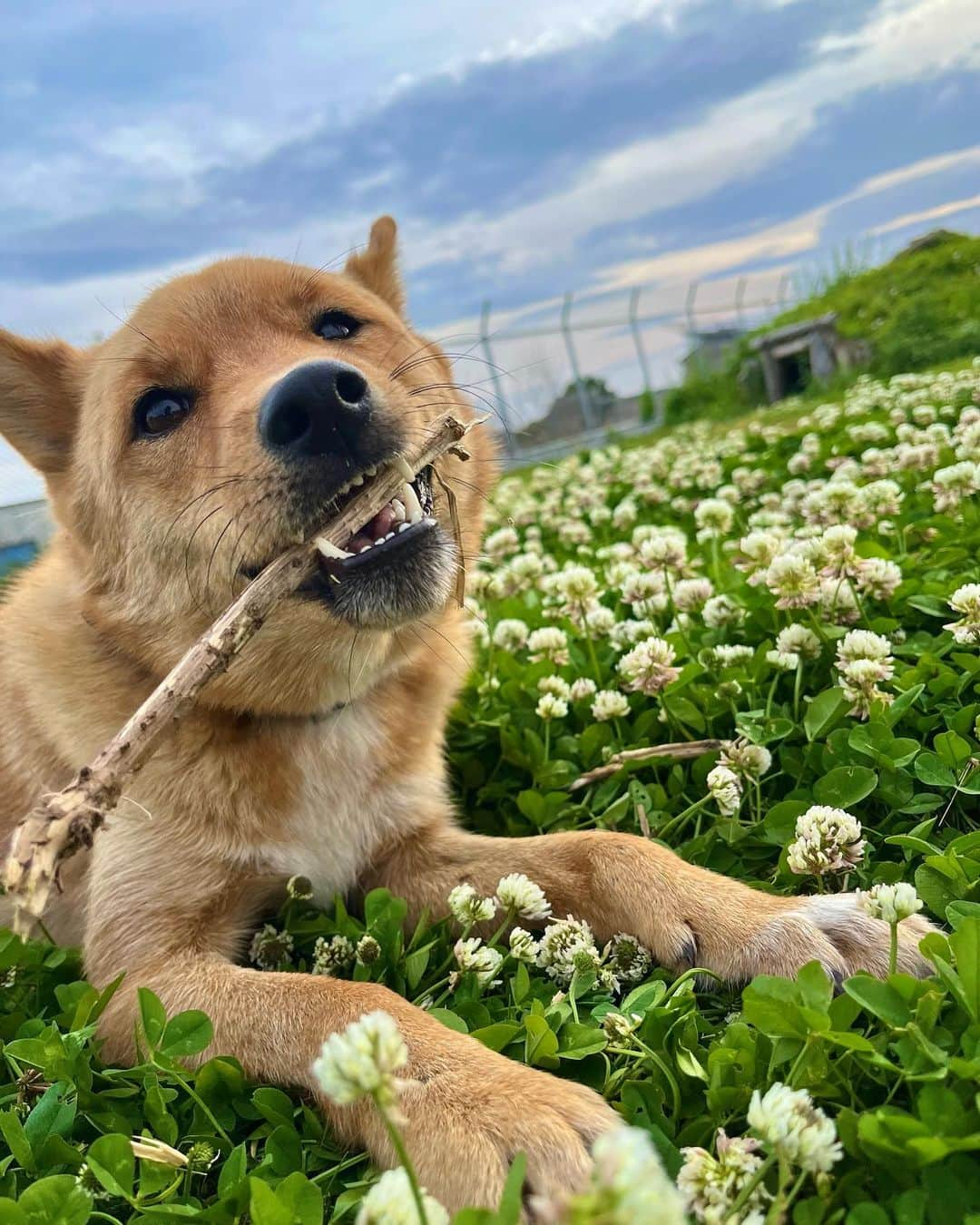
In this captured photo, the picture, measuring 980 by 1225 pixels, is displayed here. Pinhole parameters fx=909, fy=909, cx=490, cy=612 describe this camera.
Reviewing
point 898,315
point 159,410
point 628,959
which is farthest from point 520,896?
point 898,315

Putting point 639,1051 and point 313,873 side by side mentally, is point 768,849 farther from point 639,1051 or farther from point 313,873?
point 313,873

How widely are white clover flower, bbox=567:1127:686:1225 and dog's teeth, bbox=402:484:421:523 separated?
70.3 inches

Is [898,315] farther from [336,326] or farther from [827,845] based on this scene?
[827,845]

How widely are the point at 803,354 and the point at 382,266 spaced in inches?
587

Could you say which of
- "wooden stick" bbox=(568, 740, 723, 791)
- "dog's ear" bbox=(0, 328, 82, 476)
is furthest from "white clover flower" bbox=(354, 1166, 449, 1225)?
"dog's ear" bbox=(0, 328, 82, 476)

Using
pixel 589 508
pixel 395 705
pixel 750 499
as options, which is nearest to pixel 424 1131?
pixel 395 705

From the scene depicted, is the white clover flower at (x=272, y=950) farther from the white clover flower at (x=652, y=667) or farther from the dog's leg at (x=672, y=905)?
the white clover flower at (x=652, y=667)

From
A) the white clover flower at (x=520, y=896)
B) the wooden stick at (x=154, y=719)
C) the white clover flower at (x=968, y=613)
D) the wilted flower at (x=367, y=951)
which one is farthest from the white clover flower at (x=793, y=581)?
the wilted flower at (x=367, y=951)

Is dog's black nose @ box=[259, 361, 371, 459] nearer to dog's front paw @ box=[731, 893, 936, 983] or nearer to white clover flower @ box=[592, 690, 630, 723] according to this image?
white clover flower @ box=[592, 690, 630, 723]

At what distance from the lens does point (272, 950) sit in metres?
2.26

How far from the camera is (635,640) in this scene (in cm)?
319

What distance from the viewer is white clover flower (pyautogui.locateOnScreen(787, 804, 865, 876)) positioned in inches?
69.7

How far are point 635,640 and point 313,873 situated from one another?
4.50ft

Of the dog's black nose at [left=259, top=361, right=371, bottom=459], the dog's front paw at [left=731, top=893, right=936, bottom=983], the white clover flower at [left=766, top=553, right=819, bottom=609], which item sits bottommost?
the dog's front paw at [left=731, top=893, right=936, bottom=983]
